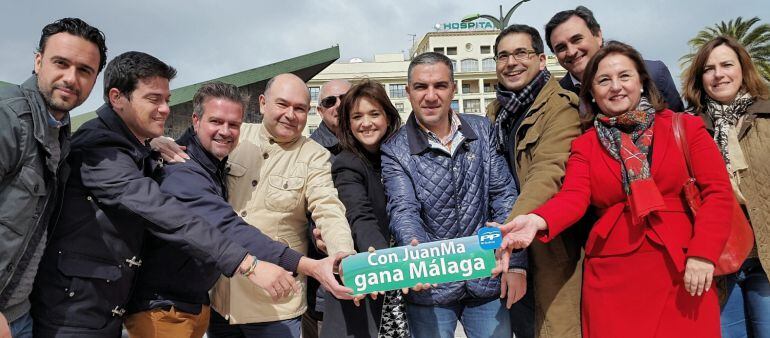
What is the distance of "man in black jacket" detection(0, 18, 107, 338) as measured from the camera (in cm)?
216

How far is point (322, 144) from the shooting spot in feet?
14.5

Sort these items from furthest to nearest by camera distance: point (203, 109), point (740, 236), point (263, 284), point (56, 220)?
1. point (203, 109)
2. point (740, 236)
3. point (263, 284)
4. point (56, 220)

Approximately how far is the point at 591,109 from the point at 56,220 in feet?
9.55

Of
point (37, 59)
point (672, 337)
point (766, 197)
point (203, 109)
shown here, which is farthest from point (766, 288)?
point (37, 59)

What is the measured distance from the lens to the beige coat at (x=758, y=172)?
3117 mm

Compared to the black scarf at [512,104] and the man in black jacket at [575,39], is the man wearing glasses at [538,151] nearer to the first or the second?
the black scarf at [512,104]

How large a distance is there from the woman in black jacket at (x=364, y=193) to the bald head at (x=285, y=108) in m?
0.29

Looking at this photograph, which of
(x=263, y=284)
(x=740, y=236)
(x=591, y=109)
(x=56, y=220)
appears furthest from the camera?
(x=591, y=109)

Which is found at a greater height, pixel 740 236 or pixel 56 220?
pixel 56 220

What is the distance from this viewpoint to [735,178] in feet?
10.7

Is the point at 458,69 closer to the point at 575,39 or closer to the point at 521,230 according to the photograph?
the point at 575,39

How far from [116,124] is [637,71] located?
2875 millimetres

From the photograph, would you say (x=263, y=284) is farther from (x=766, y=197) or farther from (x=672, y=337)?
(x=766, y=197)

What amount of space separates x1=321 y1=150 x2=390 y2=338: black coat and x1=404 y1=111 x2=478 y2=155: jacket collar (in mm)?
350
